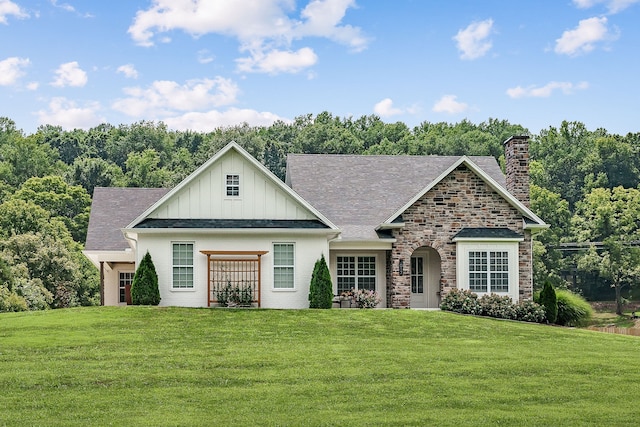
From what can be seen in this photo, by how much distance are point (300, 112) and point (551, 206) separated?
3175 cm

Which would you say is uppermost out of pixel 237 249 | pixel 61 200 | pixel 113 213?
pixel 61 200

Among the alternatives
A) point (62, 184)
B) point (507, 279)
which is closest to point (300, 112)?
point (62, 184)

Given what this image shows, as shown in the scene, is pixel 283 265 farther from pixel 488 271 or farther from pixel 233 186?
pixel 488 271

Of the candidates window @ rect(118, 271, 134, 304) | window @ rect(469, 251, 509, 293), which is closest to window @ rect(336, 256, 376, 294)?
window @ rect(469, 251, 509, 293)

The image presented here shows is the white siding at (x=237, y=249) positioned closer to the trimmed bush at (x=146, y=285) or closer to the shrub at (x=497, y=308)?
the trimmed bush at (x=146, y=285)

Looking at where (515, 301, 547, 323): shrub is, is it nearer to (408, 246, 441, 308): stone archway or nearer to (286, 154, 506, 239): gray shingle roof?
(408, 246, 441, 308): stone archway

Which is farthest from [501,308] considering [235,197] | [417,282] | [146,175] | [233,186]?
[146,175]

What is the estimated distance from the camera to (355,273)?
30172mm

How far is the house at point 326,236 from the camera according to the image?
27.1 metres

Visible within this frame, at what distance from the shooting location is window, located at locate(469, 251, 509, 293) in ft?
93.8

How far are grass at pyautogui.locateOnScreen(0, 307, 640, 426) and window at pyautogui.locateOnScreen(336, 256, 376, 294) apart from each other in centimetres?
603

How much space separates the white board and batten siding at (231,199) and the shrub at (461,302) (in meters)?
5.07

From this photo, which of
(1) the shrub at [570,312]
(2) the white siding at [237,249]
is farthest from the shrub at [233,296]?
(1) the shrub at [570,312]

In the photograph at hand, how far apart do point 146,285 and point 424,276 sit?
1008 centimetres
